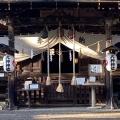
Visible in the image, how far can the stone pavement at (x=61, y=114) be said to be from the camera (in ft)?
41.3

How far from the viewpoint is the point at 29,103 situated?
1474cm

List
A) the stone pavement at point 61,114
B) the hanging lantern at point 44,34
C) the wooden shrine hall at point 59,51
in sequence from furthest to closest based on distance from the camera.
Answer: the hanging lantern at point 44,34, the wooden shrine hall at point 59,51, the stone pavement at point 61,114

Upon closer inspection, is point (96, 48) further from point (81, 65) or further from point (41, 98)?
point (41, 98)

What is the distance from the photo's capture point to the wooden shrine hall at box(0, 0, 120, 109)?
14.4 meters

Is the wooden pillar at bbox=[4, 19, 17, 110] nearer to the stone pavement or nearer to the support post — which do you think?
the stone pavement

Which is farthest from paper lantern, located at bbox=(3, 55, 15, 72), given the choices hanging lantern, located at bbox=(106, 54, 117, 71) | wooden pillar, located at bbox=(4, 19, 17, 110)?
hanging lantern, located at bbox=(106, 54, 117, 71)

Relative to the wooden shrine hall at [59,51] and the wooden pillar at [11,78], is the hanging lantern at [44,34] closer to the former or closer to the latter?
the wooden shrine hall at [59,51]

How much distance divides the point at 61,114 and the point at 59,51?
284 centimetres

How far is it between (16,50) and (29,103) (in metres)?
2.25

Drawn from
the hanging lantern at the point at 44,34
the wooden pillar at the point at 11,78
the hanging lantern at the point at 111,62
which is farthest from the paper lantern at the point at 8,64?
the hanging lantern at the point at 111,62

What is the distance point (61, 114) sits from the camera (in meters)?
13.4

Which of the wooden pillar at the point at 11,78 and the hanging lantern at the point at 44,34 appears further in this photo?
the hanging lantern at the point at 44,34

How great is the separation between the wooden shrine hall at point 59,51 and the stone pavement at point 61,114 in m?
0.57

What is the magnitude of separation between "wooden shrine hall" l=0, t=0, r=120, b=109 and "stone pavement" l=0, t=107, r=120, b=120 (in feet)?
1.87
